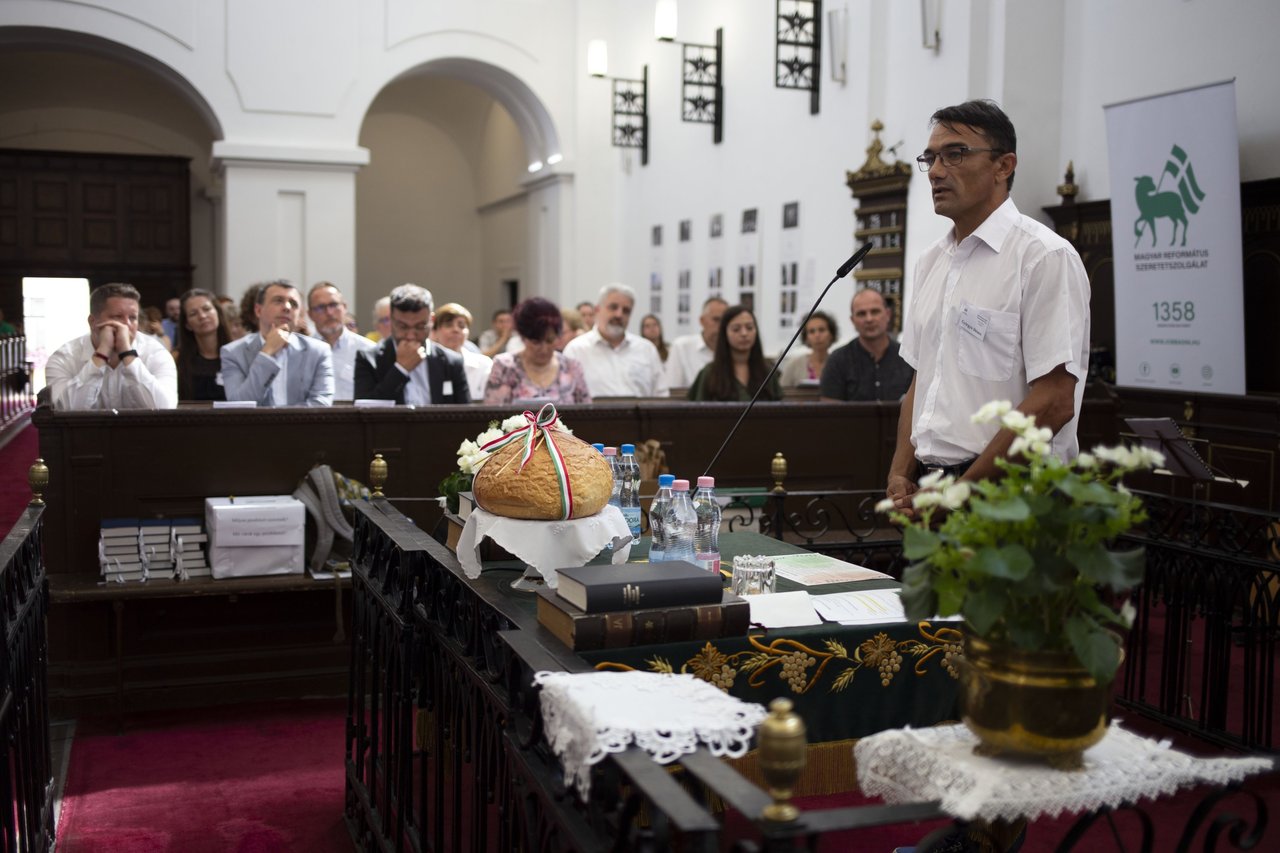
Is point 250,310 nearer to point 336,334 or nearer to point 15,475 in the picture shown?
point 336,334

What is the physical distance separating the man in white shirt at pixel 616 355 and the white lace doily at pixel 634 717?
210 inches

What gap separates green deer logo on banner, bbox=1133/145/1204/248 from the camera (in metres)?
6.36

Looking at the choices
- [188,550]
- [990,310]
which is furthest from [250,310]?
[990,310]

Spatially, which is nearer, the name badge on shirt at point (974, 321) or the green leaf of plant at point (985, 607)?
the green leaf of plant at point (985, 607)

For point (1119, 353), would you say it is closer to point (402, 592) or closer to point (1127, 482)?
point (1127, 482)

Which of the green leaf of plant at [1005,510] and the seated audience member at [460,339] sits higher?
the seated audience member at [460,339]

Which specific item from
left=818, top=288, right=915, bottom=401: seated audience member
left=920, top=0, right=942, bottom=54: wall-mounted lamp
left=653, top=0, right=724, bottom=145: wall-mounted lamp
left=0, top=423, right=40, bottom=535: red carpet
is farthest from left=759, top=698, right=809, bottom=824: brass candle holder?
left=653, top=0, right=724, bottom=145: wall-mounted lamp

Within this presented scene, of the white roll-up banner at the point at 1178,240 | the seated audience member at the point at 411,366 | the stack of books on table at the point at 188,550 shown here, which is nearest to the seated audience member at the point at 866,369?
the white roll-up banner at the point at 1178,240

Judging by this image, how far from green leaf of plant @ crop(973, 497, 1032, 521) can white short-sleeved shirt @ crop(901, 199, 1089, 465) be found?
122cm

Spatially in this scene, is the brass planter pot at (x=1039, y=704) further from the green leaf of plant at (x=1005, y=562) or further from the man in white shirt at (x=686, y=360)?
the man in white shirt at (x=686, y=360)

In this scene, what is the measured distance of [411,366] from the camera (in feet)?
18.0

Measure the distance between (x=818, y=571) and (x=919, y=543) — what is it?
130cm

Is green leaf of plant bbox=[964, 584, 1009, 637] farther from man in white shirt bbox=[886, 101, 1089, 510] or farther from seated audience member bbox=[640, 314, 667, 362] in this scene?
seated audience member bbox=[640, 314, 667, 362]

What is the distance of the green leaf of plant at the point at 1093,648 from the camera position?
4.49ft
